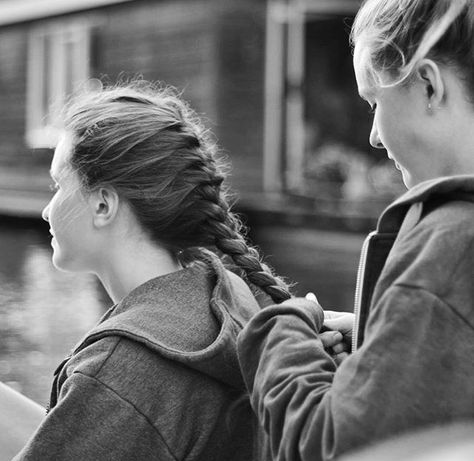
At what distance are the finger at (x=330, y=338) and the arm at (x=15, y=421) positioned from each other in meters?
0.94

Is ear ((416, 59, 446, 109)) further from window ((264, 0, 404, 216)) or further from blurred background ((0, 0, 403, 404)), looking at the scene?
window ((264, 0, 404, 216))

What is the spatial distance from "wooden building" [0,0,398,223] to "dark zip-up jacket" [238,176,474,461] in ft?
35.5

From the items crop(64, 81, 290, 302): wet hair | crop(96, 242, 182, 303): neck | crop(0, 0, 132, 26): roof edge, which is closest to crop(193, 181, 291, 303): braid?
crop(64, 81, 290, 302): wet hair

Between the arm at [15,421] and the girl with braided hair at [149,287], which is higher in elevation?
the girl with braided hair at [149,287]

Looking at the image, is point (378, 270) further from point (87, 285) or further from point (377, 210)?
point (377, 210)

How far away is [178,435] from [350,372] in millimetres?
496

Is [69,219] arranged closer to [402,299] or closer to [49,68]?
[402,299]

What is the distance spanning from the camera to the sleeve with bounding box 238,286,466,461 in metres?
1.37

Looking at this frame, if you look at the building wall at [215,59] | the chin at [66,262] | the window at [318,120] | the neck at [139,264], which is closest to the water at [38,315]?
the chin at [66,262]

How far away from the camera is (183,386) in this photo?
1815mm

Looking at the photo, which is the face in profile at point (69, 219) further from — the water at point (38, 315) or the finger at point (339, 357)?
the water at point (38, 315)

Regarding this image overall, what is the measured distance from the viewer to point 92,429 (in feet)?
5.78

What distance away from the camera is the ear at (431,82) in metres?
1.54

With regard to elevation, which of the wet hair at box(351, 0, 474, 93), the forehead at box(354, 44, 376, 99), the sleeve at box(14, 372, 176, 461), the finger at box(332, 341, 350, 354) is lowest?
the sleeve at box(14, 372, 176, 461)
